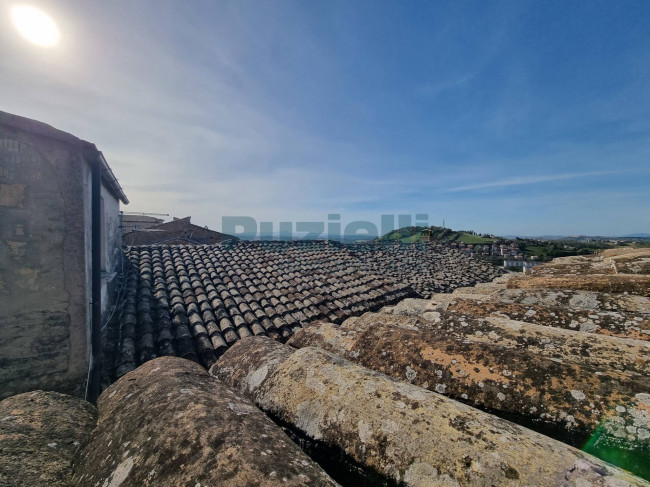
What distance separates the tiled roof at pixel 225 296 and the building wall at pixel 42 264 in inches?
33.1

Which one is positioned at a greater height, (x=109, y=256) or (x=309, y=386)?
(x=109, y=256)

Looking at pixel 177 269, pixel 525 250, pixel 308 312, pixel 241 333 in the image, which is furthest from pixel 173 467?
pixel 525 250

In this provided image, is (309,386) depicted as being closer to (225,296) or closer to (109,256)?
(225,296)

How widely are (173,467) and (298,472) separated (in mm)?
486

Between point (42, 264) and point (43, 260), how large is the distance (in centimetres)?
6

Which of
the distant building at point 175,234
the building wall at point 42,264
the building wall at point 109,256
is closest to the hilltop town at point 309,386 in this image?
the building wall at point 42,264

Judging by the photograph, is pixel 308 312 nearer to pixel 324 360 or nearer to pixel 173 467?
pixel 324 360

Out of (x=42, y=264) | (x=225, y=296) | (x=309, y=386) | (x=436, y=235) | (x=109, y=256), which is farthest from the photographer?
(x=436, y=235)

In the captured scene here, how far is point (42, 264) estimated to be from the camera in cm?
383

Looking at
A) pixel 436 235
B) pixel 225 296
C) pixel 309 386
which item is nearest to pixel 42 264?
pixel 225 296

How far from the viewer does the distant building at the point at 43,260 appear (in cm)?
365

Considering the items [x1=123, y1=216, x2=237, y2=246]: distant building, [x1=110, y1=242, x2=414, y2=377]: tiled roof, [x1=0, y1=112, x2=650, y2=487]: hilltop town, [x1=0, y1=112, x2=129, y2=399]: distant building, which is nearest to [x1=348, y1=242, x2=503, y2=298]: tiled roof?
[x1=110, y1=242, x2=414, y2=377]: tiled roof

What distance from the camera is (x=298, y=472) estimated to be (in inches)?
41.6

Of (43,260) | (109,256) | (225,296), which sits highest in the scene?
(43,260)
